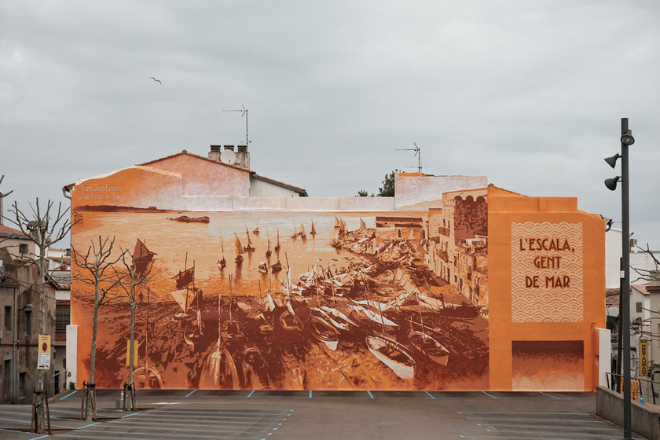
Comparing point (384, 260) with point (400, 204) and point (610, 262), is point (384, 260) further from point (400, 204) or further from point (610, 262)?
point (610, 262)

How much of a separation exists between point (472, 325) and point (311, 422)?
54.0 ft

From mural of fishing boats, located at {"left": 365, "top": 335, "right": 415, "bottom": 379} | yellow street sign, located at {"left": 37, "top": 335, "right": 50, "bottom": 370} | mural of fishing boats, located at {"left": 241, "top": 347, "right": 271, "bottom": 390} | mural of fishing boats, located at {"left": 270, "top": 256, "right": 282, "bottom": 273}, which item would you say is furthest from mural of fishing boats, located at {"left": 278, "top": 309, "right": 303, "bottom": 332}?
yellow street sign, located at {"left": 37, "top": 335, "right": 50, "bottom": 370}

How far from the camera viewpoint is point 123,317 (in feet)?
135

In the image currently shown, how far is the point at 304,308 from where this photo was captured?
41.0 m

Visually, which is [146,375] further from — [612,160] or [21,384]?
[612,160]

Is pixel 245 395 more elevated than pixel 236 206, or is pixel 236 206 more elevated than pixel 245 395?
pixel 236 206

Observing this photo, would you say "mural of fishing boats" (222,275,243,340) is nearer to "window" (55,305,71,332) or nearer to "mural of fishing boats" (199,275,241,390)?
"mural of fishing boats" (199,275,241,390)

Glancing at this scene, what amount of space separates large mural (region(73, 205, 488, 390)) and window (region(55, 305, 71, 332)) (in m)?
16.1

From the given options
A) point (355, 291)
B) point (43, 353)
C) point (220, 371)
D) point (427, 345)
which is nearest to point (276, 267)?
point (355, 291)

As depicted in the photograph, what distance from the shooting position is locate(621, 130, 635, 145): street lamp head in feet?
69.1

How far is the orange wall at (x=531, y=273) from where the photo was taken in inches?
1617

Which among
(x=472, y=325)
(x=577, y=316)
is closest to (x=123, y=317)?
(x=472, y=325)

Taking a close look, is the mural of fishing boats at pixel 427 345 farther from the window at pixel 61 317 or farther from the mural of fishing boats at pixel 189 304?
the window at pixel 61 317

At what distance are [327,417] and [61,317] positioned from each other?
3401 cm
